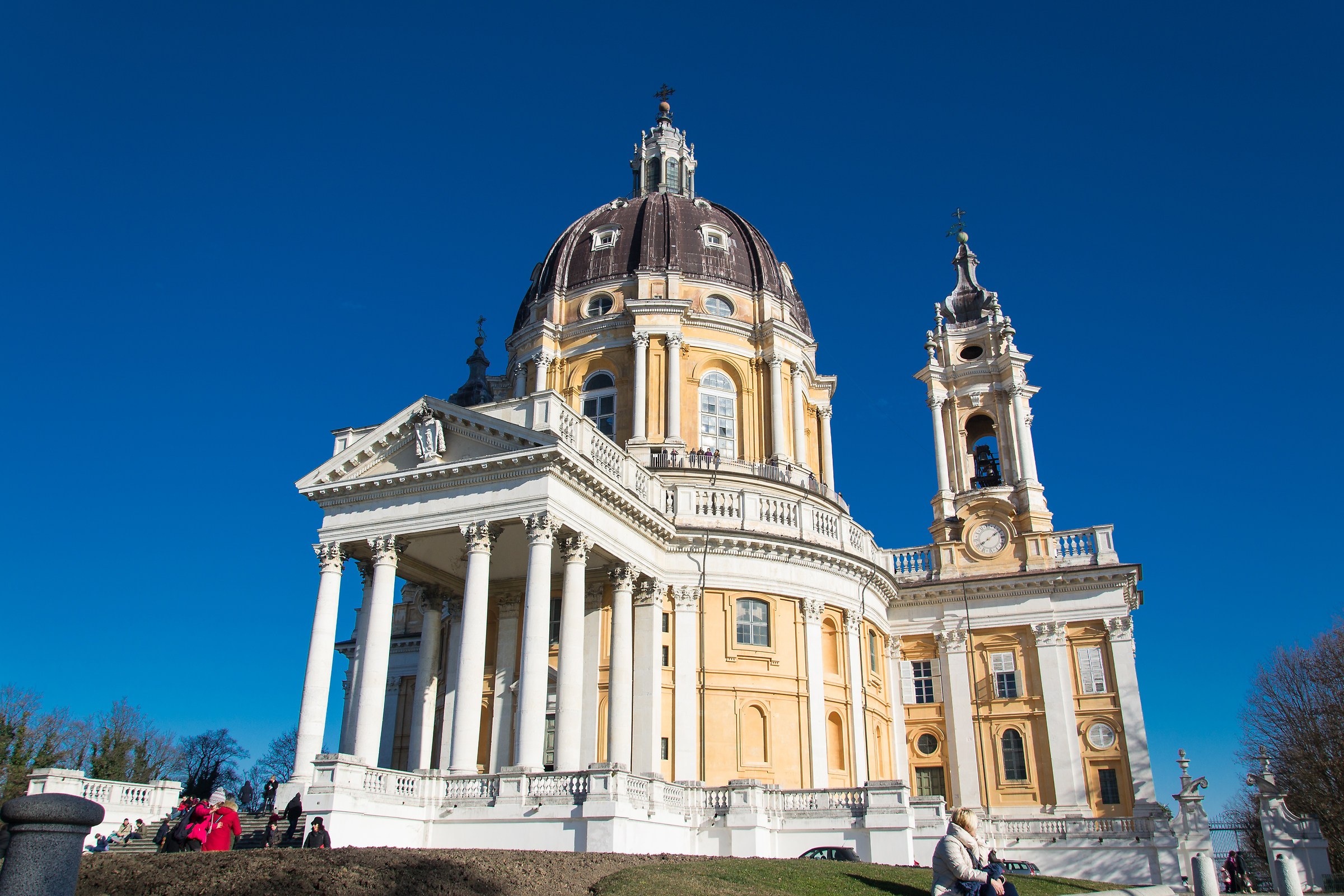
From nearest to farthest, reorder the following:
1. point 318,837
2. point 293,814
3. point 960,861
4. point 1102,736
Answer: point 960,861 → point 318,837 → point 293,814 → point 1102,736

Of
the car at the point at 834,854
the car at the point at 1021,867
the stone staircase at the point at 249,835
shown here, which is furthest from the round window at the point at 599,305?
the car at the point at 1021,867

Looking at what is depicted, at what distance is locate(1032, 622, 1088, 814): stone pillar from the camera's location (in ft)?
113

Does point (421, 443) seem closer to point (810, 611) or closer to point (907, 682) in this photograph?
point (810, 611)

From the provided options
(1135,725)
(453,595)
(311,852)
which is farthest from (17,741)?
(1135,725)

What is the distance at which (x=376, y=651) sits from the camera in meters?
25.7

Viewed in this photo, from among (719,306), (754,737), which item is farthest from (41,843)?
(719,306)

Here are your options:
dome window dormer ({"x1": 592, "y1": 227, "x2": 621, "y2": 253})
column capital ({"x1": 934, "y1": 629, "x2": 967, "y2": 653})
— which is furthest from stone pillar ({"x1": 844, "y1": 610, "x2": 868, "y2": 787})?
dome window dormer ({"x1": 592, "y1": 227, "x2": 621, "y2": 253})

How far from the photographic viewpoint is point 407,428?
27.2 meters

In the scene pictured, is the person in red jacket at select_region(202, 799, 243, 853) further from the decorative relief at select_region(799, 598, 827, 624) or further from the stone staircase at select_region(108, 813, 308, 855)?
the decorative relief at select_region(799, 598, 827, 624)

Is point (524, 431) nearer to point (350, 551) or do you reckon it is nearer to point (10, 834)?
point (350, 551)

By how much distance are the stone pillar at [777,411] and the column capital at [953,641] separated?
28.2 feet

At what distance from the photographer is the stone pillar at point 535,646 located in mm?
23469

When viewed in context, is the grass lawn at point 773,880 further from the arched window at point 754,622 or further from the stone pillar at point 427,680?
the stone pillar at point 427,680

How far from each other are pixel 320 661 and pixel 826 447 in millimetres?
23117
